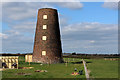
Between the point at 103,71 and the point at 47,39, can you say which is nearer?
the point at 103,71

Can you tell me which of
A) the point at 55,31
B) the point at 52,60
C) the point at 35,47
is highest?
the point at 55,31

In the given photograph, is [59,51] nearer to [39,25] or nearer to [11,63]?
[39,25]

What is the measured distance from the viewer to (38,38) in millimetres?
43000

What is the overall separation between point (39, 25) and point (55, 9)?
5.39 metres

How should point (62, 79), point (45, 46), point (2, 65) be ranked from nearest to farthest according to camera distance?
1. point (62, 79)
2. point (2, 65)
3. point (45, 46)

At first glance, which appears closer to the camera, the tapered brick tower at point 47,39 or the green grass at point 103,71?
the green grass at point 103,71

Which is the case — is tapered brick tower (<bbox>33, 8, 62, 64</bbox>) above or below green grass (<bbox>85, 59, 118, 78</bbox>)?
above

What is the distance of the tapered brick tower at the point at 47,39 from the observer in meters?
41.7

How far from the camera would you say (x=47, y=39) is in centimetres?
4191

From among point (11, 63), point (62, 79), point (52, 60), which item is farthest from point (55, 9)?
point (62, 79)

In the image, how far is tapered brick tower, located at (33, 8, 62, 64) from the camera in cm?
4168

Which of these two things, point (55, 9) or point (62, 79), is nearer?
point (62, 79)

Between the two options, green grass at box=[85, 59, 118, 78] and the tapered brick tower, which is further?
the tapered brick tower

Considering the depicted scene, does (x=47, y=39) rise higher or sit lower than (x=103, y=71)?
higher
